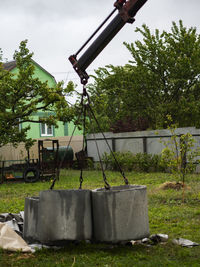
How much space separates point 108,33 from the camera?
21.3ft

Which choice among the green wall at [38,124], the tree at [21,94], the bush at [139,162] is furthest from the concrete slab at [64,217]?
the green wall at [38,124]

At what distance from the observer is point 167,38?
23797 millimetres

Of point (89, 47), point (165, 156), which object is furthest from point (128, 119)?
point (89, 47)

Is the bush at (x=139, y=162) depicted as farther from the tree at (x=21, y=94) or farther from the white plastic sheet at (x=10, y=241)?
the white plastic sheet at (x=10, y=241)

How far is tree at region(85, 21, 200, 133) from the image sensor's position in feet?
77.0

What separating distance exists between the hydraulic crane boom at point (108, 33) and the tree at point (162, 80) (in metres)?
16.0

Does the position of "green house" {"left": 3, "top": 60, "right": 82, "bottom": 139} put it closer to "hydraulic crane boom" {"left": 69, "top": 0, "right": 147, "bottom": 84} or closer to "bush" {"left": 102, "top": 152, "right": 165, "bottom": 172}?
"bush" {"left": 102, "top": 152, "right": 165, "bottom": 172}

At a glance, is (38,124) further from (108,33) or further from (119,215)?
(119,215)

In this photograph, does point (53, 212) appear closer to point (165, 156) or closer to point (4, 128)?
point (165, 156)

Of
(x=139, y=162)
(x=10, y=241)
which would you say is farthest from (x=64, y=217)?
(x=139, y=162)

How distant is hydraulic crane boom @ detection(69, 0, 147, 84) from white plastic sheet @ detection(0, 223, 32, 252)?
271 cm

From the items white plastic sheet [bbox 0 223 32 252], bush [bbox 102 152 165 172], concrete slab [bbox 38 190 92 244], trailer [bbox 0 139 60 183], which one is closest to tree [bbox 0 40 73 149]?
trailer [bbox 0 139 60 183]

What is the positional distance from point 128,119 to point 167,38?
20.8 ft

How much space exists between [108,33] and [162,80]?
60.9 ft
